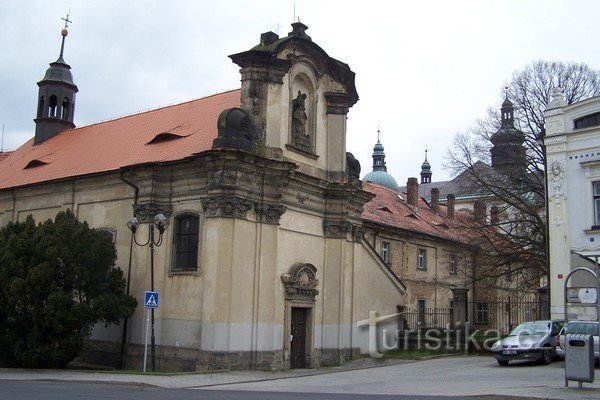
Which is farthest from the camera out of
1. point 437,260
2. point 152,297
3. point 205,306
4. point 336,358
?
point 437,260

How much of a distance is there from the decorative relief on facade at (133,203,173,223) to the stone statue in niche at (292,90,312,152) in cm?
564

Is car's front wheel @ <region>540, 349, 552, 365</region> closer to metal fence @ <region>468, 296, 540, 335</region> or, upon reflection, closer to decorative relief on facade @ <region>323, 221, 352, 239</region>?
decorative relief on facade @ <region>323, 221, 352, 239</region>

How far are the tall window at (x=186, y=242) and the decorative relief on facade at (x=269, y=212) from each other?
86.5 inches

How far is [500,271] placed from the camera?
36.5 m

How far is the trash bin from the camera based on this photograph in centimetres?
1531

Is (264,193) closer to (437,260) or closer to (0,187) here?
(0,187)

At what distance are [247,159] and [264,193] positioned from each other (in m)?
1.62

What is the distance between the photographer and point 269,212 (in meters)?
25.0

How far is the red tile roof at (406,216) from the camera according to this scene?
4450cm

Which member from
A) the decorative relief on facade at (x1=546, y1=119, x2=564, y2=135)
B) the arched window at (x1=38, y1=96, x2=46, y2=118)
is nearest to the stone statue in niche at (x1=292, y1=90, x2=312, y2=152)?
the decorative relief on facade at (x1=546, y1=119, x2=564, y2=135)

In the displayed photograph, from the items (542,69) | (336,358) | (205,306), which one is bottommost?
(336,358)

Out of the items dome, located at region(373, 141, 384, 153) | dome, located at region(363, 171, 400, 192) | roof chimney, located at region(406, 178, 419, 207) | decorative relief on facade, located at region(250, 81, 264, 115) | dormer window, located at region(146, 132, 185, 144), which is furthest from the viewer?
dome, located at region(373, 141, 384, 153)

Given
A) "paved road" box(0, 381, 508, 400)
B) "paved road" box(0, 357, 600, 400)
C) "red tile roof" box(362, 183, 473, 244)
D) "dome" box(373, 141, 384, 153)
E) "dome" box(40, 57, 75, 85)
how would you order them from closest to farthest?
1. "paved road" box(0, 381, 508, 400)
2. "paved road" box(0, 357, 600, 400)
3. "dome" box(40, 57, 75, 85)
4. "red tile roof" box(362, 183, 473, 244)
5. "dome" box(373, 141, 384, 153)

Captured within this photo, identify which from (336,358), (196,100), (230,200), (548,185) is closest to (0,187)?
(196,100)
